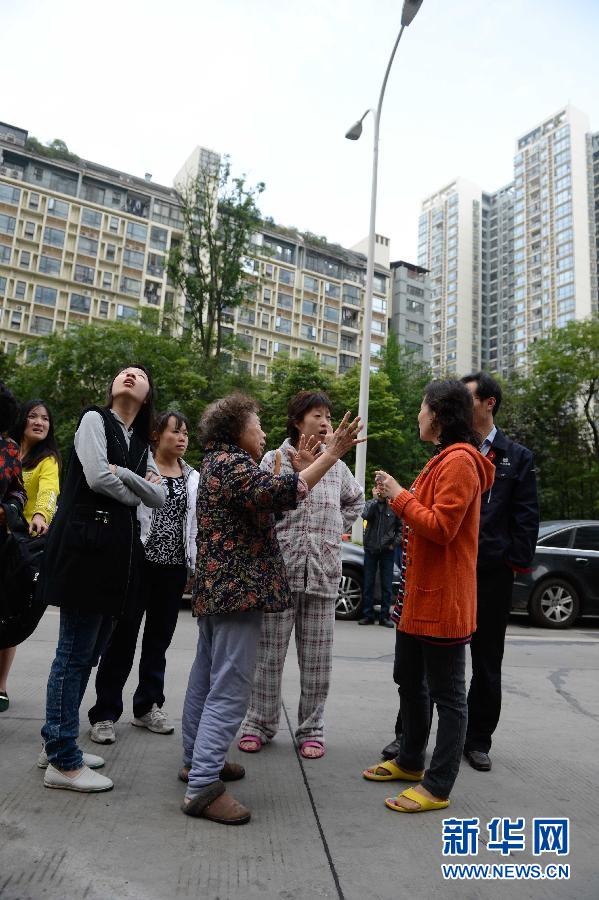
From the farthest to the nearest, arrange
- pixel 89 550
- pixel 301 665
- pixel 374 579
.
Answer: pixel 374 579
pixel 301 665
pixel 89 550

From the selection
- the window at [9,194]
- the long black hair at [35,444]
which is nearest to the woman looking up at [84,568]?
the long black hair at [35,444]

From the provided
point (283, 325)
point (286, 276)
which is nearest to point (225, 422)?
point (283, 325)

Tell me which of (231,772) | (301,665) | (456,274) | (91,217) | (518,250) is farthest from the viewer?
(456,274)

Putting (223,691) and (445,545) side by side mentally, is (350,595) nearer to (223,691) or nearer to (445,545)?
(445,545)

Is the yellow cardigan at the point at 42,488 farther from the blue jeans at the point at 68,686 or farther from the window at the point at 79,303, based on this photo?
the window at the point at 79,303

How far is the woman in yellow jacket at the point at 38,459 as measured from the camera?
14.1ft

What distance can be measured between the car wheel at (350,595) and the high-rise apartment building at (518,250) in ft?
281

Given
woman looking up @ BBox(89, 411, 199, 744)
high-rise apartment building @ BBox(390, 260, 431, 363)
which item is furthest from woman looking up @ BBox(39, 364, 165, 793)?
high-rise apartment building @ BBox(390, 260, 431, 363)

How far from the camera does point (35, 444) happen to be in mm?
4555

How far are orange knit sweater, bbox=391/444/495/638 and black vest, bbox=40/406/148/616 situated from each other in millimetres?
1287

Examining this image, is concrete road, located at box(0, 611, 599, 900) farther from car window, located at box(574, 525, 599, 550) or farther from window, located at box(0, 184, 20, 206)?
window, located at box(0, 184, 20, 206)

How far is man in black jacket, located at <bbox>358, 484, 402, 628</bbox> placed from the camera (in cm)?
895

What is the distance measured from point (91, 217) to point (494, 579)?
60.3 meters

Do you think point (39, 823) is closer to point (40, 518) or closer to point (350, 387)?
point (40, 518)
